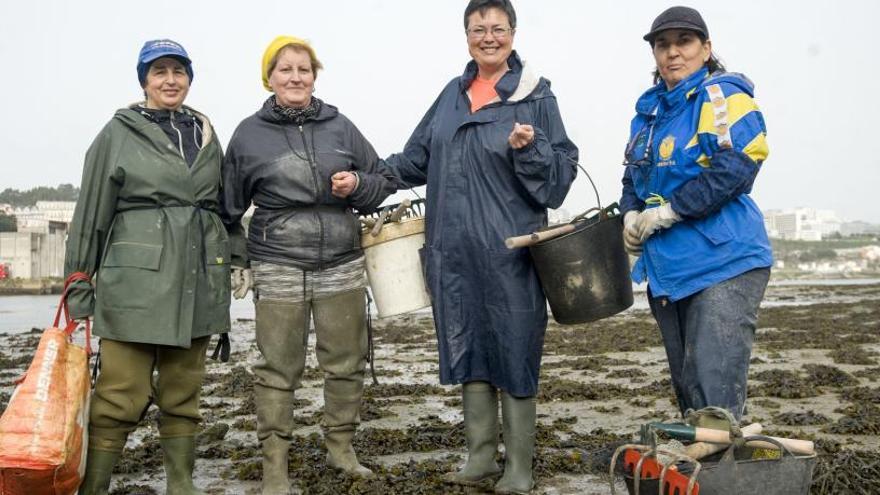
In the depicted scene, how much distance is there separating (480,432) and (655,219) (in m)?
1.59

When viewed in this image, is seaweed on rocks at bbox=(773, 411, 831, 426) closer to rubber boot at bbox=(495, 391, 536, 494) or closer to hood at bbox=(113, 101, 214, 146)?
rubber boot at bbox=(495, 391, 536, 494)

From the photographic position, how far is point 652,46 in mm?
3795

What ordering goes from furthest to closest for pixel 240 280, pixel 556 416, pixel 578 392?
pixel 578 392 < pixel 556 416 < pixel 240 280

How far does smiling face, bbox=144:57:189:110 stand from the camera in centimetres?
411

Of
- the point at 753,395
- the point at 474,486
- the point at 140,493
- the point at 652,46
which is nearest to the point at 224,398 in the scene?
the point at 140,493

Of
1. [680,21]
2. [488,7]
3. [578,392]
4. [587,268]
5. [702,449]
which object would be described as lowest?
[578,392]

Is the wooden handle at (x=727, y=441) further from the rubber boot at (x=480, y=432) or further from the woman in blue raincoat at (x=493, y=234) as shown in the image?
the rubber boot at (x=480, y=432)

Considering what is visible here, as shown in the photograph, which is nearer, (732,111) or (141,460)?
(732,111)

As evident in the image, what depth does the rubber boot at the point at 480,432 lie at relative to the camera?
4.45 m

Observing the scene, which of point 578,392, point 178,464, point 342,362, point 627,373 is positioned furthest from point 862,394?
point 178,464

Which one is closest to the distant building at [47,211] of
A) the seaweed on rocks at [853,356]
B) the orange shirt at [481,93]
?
the seaweed on rocks at [853,356]

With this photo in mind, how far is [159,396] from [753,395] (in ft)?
19.5

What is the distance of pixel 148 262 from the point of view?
394cm

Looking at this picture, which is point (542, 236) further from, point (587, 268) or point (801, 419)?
point (801, 419)
